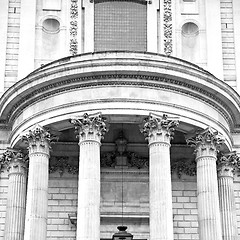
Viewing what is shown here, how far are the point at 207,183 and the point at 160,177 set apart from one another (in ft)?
8.78

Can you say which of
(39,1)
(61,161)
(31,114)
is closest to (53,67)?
(31,114)

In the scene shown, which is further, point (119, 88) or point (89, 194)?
point (119, 88)

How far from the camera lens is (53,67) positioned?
34.3 m

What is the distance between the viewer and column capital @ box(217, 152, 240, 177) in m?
36.8

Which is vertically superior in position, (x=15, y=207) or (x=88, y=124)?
(x=88, y=124)

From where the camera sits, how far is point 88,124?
3322 cm

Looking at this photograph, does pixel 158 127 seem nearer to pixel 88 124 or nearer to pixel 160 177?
pixel 160 177

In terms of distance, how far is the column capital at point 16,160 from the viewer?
36.5 meters

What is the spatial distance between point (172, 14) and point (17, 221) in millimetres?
14081

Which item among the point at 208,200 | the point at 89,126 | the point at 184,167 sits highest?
the point at 89,126

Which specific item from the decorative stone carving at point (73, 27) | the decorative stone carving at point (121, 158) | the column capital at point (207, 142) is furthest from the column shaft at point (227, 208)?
the decorative stone carving at point (73, 27)

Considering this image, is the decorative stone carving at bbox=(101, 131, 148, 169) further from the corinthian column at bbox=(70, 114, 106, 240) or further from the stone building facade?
the corinthian column at bbox=(70, 114, 106, 240)

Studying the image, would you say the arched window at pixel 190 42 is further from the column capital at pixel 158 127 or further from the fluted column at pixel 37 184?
the fluted column at pixel 37 184

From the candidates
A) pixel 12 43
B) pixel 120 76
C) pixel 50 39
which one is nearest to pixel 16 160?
pixel 120 76
